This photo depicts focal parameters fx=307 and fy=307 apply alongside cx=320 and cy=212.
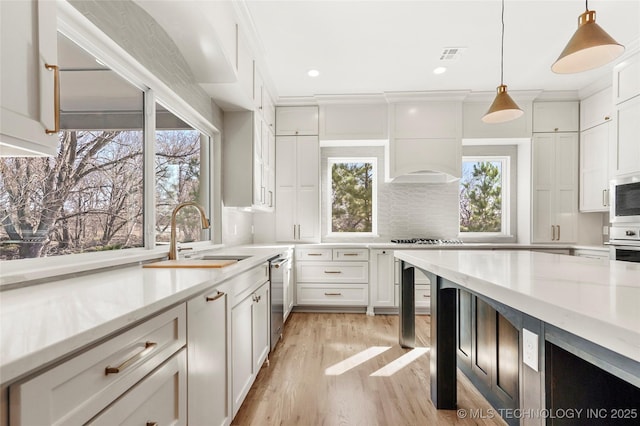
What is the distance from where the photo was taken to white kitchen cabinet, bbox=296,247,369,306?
388 cm

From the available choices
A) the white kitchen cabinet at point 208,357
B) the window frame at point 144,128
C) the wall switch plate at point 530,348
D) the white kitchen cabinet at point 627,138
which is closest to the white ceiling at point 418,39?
the white kitchen cabinet at point 627,138

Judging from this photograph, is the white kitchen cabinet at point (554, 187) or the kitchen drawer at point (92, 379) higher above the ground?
the white kitchen cabinet at point (554, 187)

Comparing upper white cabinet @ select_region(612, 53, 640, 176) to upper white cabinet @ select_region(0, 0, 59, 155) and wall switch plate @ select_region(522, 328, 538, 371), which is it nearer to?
wall switch plate @ select_region(522, 328, 538, 371)

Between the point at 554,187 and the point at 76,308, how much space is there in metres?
5.03

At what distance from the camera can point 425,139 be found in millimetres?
4066

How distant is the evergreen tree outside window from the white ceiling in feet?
3.73

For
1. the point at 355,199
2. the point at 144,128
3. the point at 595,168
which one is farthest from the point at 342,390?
the point at 595,168

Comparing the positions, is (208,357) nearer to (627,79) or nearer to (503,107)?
(503,107)

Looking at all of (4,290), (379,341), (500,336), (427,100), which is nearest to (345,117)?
(427,100)

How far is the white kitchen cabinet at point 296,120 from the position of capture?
4.21m

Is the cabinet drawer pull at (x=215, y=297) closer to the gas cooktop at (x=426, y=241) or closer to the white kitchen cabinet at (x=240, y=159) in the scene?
the white kitchen cabinet at (x=240, y=159)

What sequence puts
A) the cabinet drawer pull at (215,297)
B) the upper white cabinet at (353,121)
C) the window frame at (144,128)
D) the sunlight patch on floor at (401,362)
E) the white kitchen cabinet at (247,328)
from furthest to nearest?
the upper white cabinet at (353,121)
the sunlight patch on floor at (401,362)
the white kitchen cabinet at (247,328)
the cabinet drawer pull at (215,297)
the window frame at (144,128)

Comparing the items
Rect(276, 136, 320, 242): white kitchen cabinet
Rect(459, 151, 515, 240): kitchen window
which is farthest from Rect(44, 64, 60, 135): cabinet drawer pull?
Rect(459, 151, 515, 240): kitchen window

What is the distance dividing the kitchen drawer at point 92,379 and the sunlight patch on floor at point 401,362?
182cm
